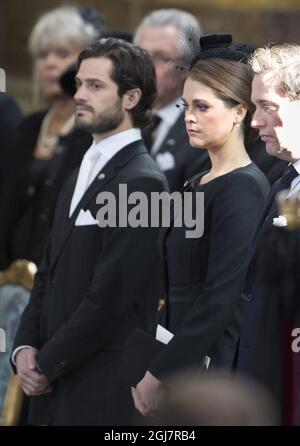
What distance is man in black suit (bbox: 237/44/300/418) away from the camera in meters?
3.80

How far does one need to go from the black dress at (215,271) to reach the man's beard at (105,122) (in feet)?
2.23

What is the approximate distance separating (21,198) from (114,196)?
1.88 m

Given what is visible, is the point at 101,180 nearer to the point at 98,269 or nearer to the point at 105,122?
the point at 105,122

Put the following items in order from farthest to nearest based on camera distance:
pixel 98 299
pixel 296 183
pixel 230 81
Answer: pixel 98 299 → pixel 230 81 → pixel 296 183

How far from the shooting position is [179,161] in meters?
5.56

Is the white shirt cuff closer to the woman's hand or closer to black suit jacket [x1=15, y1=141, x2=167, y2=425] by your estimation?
black suit jacket [x1=15, y1=141, x2=167, y2=425]

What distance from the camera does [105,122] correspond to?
188 inches

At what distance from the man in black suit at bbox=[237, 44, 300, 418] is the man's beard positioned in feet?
2.78

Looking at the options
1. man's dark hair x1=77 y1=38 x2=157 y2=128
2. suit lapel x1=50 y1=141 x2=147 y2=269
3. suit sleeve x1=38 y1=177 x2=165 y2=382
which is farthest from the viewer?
man's dark hair x1=77 y1=38 x2=157 y2=128

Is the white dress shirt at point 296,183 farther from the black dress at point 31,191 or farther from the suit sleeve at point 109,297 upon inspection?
the black dress at point 31,191

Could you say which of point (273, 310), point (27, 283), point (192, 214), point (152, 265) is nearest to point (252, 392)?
point (273, 310)

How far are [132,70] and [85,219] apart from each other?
59cm

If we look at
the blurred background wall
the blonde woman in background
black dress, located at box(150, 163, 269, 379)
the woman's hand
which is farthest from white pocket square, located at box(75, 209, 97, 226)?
the blurred background wall

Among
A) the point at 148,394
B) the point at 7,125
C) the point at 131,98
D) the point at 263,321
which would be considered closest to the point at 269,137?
the point at 263,321
